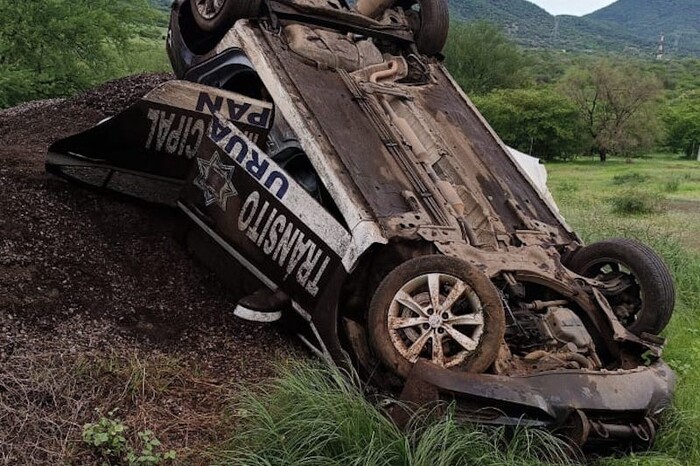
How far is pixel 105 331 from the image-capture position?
383 centimetres

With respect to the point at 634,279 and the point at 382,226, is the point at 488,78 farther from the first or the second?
the point at 382,226

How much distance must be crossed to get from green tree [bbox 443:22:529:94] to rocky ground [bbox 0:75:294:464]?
157 ft

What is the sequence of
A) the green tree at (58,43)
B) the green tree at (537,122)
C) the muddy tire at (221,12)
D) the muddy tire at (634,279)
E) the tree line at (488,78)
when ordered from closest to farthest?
the muddy tire at (634,279) → the muddy tire at (221,12) → the green tree at (58,43) → the tree line at (488,78) → the green tree at (537,122)

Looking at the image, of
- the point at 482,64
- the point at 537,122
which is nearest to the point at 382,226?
the point at 537,122

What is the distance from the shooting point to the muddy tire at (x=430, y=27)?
5855 millimetres

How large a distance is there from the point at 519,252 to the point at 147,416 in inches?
82.3

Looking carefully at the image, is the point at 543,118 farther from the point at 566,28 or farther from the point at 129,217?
the point at 566,28

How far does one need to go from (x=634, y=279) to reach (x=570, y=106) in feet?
132

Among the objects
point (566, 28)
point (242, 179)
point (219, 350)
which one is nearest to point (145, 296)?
point (219, 350)

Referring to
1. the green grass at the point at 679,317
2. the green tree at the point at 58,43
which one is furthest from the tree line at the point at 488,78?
the green grass at the point at 679,317

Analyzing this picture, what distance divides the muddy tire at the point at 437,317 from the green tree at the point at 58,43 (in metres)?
10.1

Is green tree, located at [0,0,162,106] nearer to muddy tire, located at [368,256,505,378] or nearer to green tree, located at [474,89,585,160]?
muddy tire, located at [368,256,505,378]

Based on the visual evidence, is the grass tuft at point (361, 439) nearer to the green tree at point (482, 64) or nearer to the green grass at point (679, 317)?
the green grass at point (679, 317)

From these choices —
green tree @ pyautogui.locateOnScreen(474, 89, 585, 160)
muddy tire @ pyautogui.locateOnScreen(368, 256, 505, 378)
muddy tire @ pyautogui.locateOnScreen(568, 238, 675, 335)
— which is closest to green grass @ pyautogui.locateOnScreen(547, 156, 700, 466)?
muddy tire @ pyautogui.locateOnScreen(568, 238, 675, 335)
